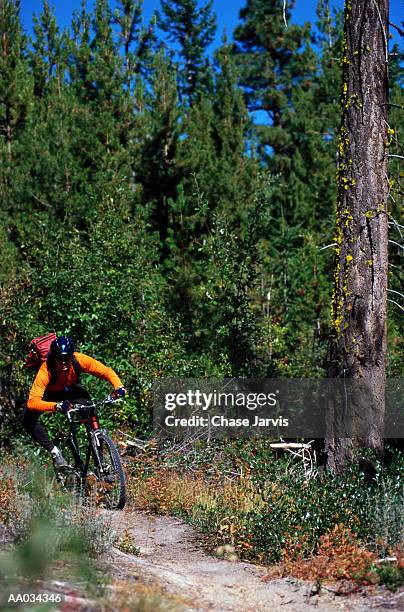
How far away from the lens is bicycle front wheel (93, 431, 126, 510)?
313 inches

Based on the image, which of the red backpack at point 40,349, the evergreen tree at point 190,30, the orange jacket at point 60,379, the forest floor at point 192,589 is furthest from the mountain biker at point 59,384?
the evergreen tree at point 190,30

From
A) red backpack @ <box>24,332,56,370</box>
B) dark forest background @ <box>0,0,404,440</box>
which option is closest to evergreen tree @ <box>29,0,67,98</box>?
dark forest background @ <box>0,0,404,440</box>

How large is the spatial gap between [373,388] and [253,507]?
190cm

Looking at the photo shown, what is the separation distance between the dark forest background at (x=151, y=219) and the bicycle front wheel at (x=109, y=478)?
3.09 metres

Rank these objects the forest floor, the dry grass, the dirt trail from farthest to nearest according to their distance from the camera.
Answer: the dry grass < the dirt trail < the forest floor

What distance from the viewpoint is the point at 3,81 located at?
583 inches

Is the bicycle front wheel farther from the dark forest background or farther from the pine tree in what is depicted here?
the pine tree

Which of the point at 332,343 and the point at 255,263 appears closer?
the point at 332,343

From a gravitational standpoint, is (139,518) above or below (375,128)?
below

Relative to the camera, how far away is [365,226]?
27.0 feet

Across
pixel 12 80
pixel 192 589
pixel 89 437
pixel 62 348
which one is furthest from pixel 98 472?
pixel 12 80

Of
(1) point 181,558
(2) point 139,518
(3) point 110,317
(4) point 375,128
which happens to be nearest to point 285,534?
(1) point 181,558

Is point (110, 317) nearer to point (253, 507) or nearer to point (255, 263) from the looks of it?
point (255, 263)

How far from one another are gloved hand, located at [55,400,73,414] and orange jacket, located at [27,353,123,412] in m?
0.06
